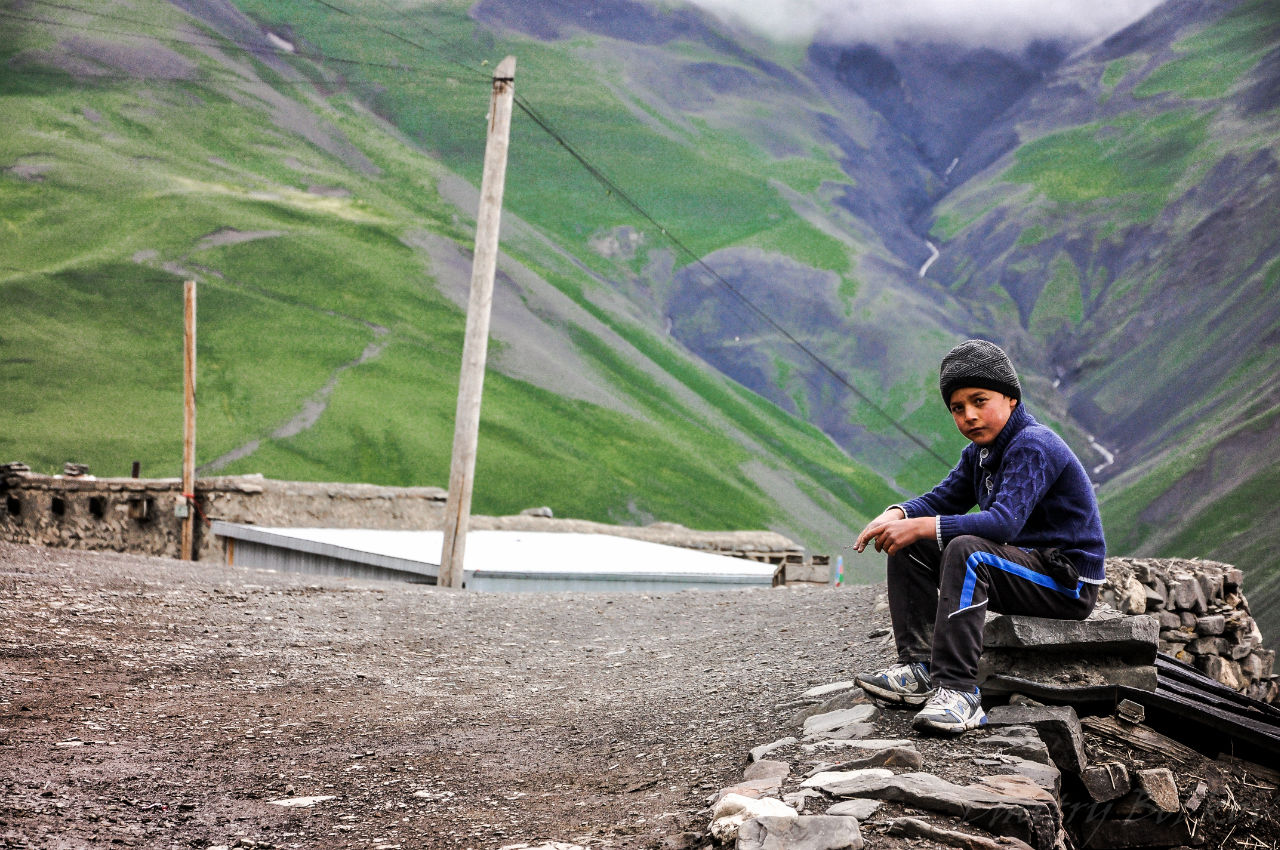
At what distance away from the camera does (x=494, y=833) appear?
3.86 metres

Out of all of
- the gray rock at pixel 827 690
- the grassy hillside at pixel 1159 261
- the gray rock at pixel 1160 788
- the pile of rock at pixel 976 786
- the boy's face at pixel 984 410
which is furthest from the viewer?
the grassy hillside at pixel 1159 261

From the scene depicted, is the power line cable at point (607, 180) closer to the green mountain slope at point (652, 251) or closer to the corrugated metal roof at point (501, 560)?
the green mountain slope at point (652, 251)

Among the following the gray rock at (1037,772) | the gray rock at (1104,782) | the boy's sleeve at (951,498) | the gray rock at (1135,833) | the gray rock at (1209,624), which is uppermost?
the boy's sleeve at (951,498)

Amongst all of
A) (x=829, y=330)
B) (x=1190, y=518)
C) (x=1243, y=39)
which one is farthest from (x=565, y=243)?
(x=1243, y=39)

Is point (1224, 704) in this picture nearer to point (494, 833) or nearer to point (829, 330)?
point (494, 833)

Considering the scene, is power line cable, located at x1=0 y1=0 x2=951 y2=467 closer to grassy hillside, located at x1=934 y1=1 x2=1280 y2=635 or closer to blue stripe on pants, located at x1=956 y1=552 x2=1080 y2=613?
grassy hillside, located at x1=934 y1=1 x2=1280 y2=635

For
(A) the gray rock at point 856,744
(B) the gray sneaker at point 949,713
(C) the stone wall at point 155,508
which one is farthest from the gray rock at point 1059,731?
(C) the stone wall at point 155,508

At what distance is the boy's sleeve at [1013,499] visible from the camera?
4.13 meters

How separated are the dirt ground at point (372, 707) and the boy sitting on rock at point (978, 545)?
0.87 m

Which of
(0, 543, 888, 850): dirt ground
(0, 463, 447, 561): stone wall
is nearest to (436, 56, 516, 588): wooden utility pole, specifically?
(0, 543, 888, 850): dirt ground

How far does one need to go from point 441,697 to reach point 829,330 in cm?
7839

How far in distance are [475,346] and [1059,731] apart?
9709 mm

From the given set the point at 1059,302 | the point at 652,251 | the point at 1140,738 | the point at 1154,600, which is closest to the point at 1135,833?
the point at 1140,738

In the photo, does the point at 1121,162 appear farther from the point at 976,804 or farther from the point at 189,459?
the point at 976,804
